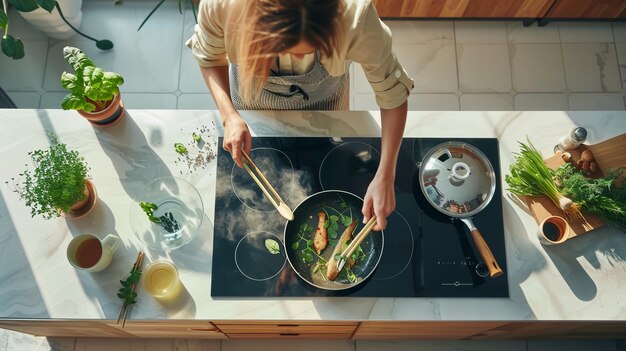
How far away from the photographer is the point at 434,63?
2.39m

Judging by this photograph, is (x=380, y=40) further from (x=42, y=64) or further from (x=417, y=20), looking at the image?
(x=42, y=64)

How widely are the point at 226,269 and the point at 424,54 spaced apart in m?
1.70

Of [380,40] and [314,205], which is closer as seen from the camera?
[380,40]

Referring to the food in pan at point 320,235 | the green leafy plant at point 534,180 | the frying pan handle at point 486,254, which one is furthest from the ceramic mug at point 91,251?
the green leafy plant at point 534,180

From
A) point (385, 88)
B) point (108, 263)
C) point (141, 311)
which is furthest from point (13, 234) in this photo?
point (385, 88)

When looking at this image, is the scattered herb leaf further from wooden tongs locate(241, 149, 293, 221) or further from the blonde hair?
the blonde hair

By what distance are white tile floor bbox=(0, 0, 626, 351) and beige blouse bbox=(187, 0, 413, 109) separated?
1.18 metres

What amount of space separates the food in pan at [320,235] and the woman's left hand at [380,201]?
13 cm

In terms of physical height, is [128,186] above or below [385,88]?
below

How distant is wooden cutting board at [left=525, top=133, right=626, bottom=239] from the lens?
1233mm

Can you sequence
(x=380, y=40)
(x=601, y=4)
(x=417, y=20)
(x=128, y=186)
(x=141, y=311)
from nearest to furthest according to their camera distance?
(x=380, y=40), (x=141, y=311), (x=128, y=186), (x=601, y=4), (x=417, y=20)

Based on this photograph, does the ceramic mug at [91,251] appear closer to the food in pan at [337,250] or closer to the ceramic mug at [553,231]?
the food in pan at [337,250]

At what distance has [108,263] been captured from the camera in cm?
123

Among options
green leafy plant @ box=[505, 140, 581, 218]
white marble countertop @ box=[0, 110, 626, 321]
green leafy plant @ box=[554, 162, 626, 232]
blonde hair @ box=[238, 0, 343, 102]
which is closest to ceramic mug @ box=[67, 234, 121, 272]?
white marble countertop @ box=[0, 110, 626, 321]
